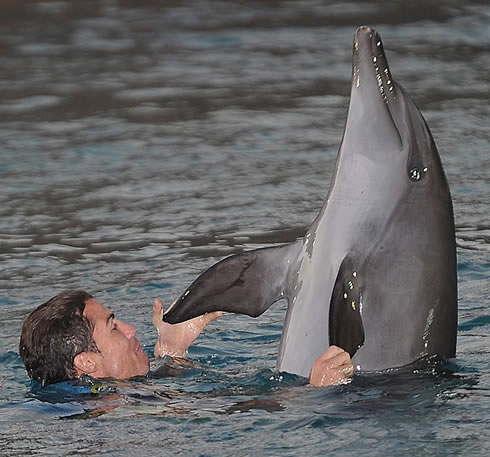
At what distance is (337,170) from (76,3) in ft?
34.9

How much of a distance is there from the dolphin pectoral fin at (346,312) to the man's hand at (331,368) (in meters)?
0.07

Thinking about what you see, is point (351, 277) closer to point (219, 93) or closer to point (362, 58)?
point (362, 58)

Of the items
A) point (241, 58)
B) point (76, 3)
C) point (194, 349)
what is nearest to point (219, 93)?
point (241, 58)

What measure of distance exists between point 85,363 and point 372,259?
1.45m

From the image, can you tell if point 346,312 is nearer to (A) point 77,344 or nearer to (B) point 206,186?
(A) point 77,344

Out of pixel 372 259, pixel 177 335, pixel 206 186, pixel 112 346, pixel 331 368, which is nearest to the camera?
pixel 331 368

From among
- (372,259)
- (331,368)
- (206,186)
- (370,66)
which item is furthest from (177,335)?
(206,186)

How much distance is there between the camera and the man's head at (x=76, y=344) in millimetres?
6258

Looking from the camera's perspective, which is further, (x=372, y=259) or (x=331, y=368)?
(x=372, y=259)

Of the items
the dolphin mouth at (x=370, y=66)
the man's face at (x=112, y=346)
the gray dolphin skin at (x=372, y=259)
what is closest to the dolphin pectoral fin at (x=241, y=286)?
the gray dolphin skin at (x=372, y=259)

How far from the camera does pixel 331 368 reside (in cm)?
559

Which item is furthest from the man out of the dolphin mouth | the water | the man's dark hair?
the dolphin mouth

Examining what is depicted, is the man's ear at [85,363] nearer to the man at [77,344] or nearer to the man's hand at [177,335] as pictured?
the man at [77,344]

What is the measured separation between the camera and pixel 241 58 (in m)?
13.8
